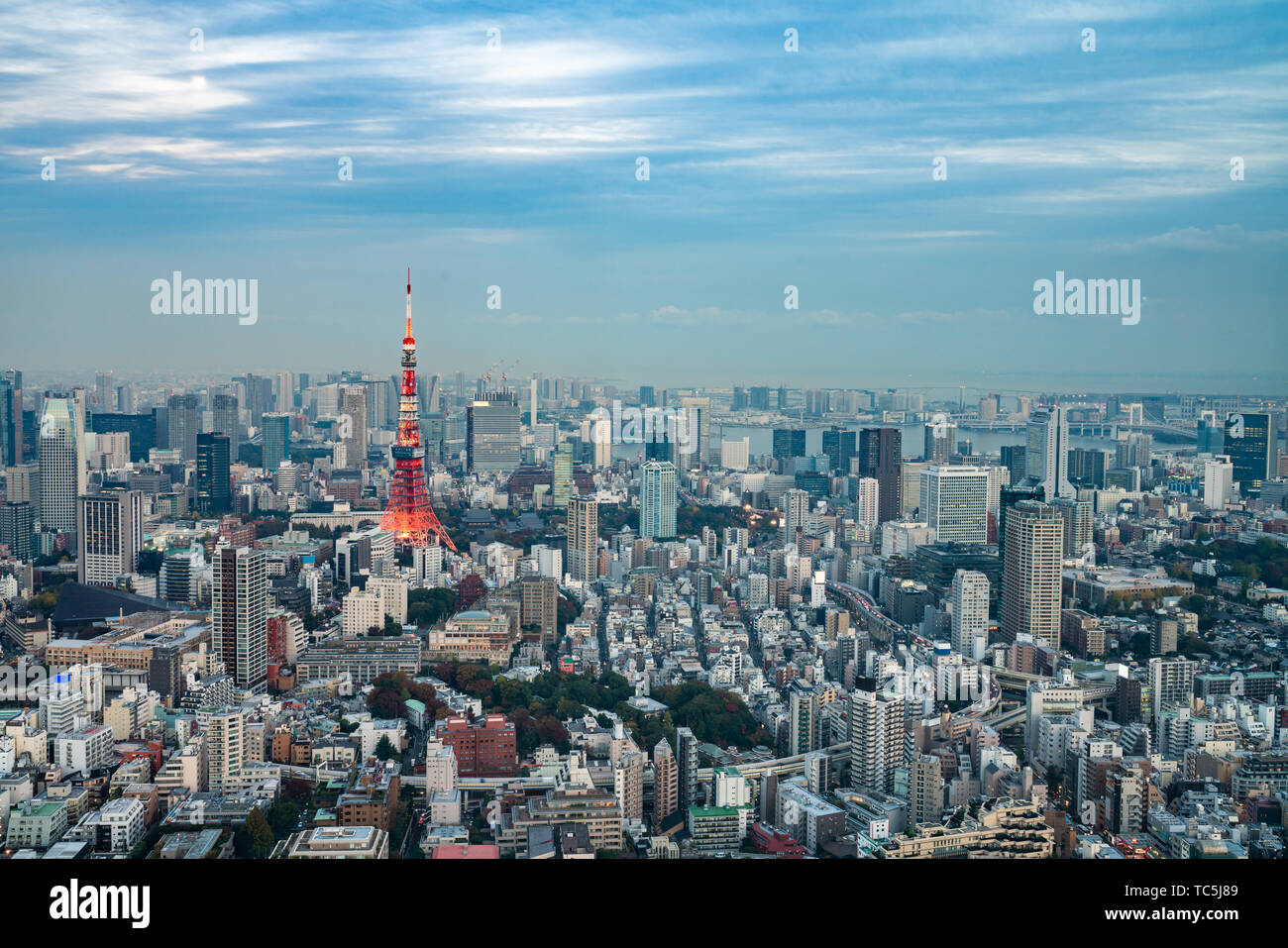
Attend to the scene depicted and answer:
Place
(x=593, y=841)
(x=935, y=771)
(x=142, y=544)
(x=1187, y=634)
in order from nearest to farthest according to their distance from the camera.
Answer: (x=593, y=841)
(x=935, y=771)
(x=1187, y=634)
(x=142, y=544)

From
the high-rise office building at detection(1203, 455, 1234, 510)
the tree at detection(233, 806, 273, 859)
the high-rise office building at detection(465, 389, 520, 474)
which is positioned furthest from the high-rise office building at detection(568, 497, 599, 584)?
the tree at detection(233, 806, 273, 859)

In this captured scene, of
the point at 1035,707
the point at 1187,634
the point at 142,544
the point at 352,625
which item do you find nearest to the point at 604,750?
the point at 1035,707

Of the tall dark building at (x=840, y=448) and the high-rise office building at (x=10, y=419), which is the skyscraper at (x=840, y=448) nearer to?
the tall dark building at (x=840, y=448)

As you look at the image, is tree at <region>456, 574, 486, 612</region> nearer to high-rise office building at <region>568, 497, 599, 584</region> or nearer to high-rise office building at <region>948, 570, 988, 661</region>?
high-rise office building at <region>568, 497, 599, 584</region>
